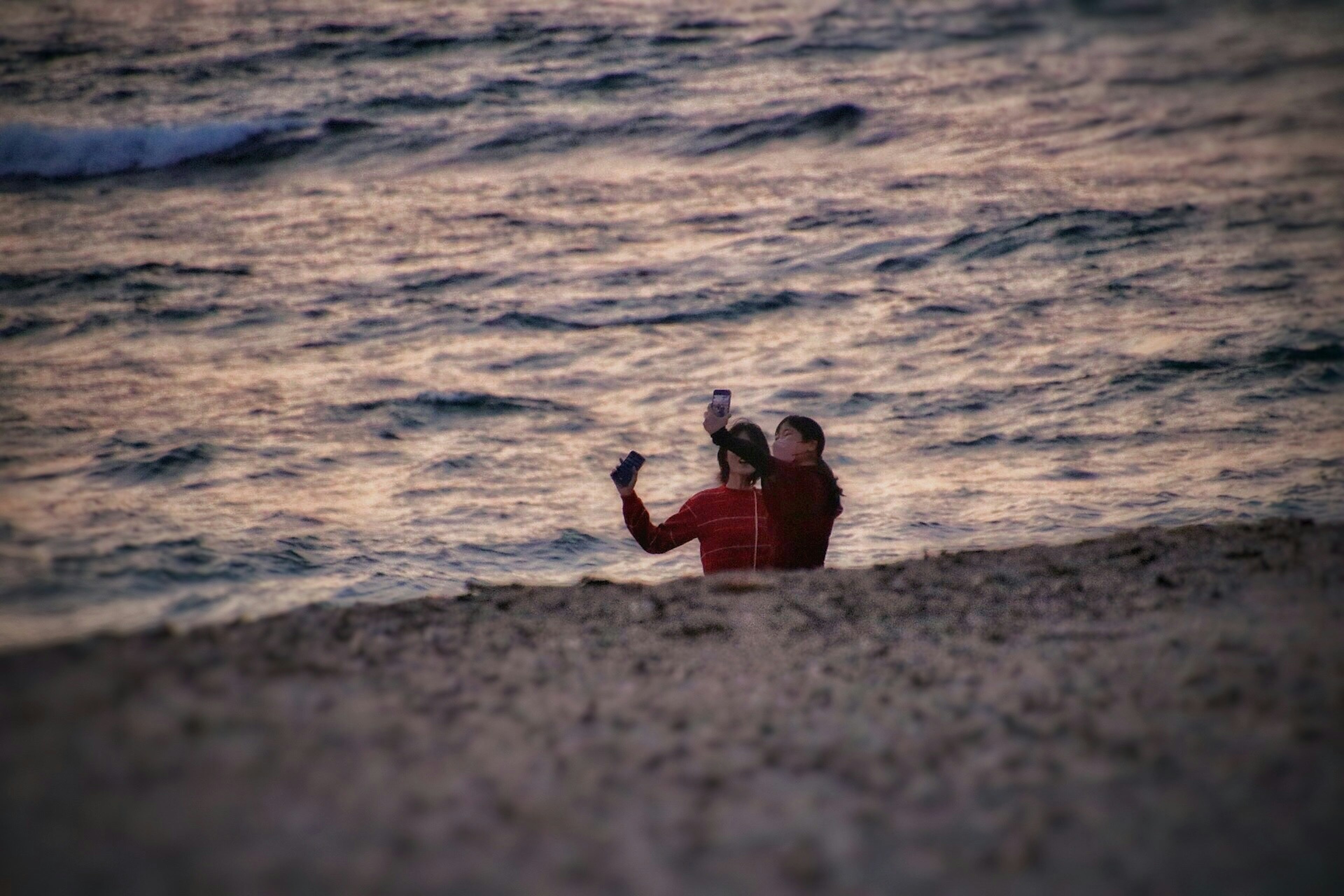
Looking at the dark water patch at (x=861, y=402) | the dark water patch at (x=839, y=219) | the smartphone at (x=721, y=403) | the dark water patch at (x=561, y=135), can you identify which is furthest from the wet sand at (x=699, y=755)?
the dark water patch at (x=561, y=135)

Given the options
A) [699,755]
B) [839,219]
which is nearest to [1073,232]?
[839,219]

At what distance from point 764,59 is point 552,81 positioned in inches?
122

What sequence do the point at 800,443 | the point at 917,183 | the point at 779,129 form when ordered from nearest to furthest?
the point at 800,443
the point at 917,183
the point at 779,129

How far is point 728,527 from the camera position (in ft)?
17.9

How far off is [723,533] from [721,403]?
74 cm

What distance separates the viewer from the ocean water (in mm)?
6926

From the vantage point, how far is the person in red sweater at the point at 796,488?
517 centimetres

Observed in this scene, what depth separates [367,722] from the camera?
3.20 metres

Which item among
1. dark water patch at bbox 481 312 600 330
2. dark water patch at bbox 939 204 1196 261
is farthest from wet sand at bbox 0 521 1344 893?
dark water patch at bbox 939 204 1196 261

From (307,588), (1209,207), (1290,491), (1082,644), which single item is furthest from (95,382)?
(1209,207)

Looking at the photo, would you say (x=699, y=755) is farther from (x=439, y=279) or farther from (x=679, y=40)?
(x=679, y=40)

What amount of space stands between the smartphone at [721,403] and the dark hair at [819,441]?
0.43 meters

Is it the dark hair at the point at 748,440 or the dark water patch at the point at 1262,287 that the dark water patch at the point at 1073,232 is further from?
the dark hair at the point at 748,440

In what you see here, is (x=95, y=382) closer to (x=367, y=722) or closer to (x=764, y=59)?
(x=367, y=722)
